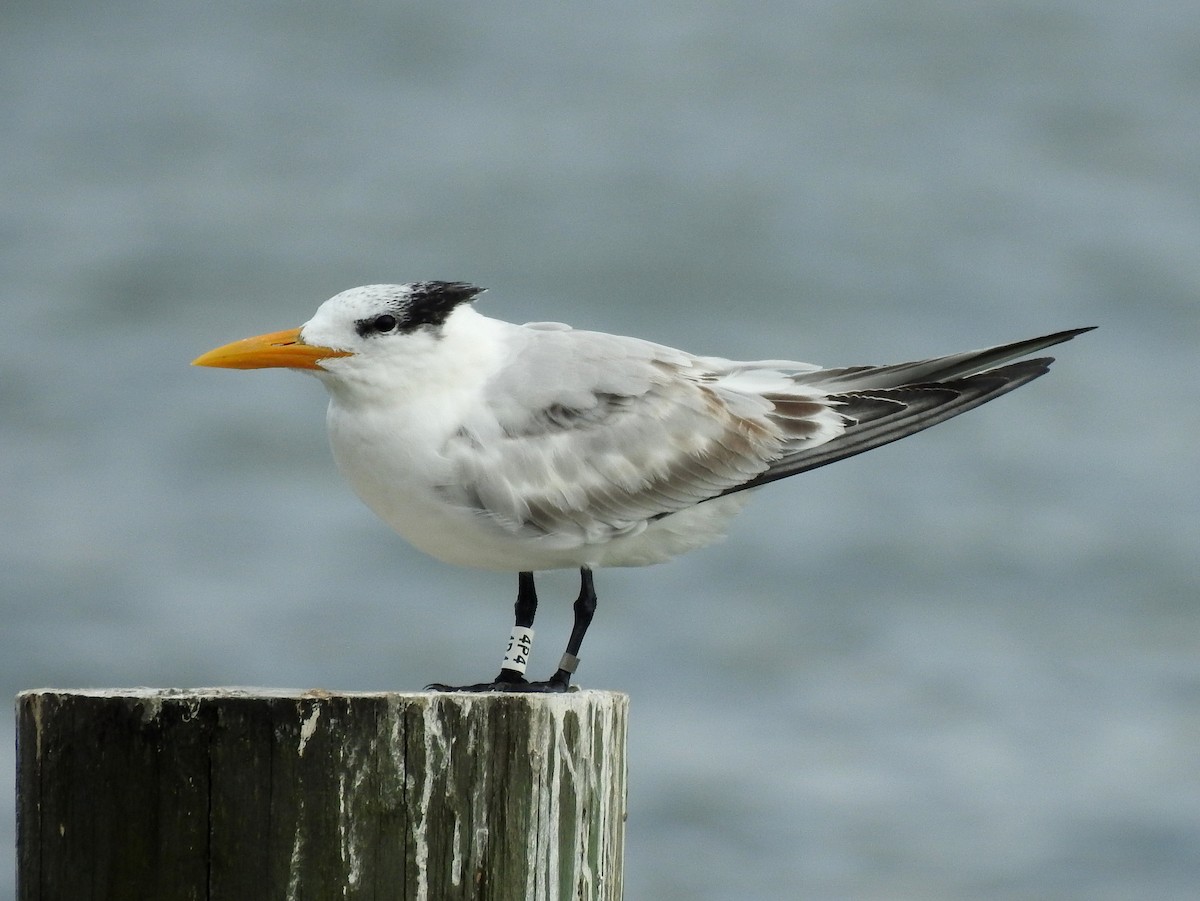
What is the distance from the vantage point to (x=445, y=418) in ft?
15.8

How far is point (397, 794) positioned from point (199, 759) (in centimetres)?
41

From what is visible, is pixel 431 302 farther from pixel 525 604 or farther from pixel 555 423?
pixel 525 604

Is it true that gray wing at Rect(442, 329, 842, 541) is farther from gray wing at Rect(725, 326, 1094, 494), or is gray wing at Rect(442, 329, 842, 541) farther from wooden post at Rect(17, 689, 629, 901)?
wooden post at Rect(17, 689, 629, 901)

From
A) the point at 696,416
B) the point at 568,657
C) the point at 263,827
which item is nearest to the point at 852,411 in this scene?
the point at 696,416

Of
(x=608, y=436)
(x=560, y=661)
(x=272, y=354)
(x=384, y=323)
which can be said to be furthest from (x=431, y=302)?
(x=560, y=661)

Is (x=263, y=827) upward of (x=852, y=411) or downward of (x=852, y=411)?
downward

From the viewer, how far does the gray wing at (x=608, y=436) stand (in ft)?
15.8

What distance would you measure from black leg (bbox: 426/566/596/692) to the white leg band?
0.06ft

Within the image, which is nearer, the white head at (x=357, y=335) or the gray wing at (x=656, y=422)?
the white head at (x=357, y=335)

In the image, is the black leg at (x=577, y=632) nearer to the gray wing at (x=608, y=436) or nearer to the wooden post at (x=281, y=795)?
the gray wing at (x=608, y=436)

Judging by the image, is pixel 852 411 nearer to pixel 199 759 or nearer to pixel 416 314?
pixel 416 314

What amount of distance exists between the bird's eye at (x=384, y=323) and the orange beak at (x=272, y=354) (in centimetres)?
12

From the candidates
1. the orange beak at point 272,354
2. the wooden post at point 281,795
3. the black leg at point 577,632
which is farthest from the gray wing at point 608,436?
the wooden post at point 281,795

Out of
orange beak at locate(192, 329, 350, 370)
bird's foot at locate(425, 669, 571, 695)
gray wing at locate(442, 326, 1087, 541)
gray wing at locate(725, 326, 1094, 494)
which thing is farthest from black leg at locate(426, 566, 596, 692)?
orange beak at locate(192, 329, 350, 370)
